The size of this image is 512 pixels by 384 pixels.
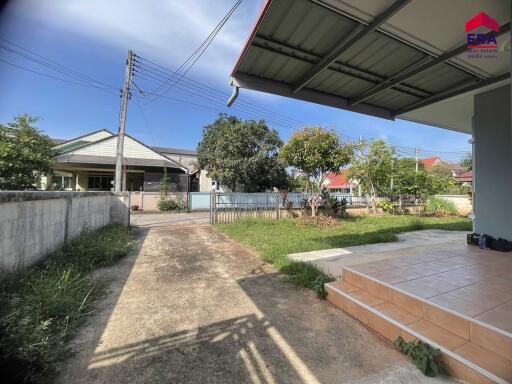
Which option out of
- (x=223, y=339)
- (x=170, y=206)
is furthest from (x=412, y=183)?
(x=223, y=339)

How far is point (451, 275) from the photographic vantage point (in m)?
2.92

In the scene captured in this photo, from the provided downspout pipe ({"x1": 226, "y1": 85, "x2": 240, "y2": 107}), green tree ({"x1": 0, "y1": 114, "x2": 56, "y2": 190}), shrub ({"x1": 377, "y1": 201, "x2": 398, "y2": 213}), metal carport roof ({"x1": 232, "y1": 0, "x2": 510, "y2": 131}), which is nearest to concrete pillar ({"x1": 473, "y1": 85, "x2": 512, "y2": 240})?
metal carport roof ({"x1": 232, "y1": 0, "x2": 510, "y2": 131})

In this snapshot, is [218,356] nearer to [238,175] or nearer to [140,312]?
[140,312]

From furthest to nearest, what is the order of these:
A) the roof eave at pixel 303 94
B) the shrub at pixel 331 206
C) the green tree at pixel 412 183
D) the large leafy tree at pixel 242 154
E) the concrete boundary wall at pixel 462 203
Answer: the large leafy tree at pixel 242 154
the concrete boundary wall at pixel 462 203
the green tree at pixel 412 183
the shrub at pixel 331 206
the roof eave at pixel 303 94

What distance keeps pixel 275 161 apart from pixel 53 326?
45.7 ft

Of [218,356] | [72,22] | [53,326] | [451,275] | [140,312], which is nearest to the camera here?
[218,356]

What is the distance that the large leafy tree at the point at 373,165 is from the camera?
40.0 ft

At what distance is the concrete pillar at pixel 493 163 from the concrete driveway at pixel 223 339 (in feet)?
11.9

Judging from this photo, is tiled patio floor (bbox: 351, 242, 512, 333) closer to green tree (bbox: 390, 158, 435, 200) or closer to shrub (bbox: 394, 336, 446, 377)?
shrub (bbox: 394, 336, 446, 377)

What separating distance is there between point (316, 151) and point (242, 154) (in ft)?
22.7

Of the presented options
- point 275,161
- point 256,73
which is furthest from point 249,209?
point 256,73

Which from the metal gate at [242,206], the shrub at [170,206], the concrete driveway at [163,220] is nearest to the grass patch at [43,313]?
the metal gate at [242,206]

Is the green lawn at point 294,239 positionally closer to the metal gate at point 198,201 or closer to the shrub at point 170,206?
the metal gate at point 198,201

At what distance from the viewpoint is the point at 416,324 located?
6.99 feet
